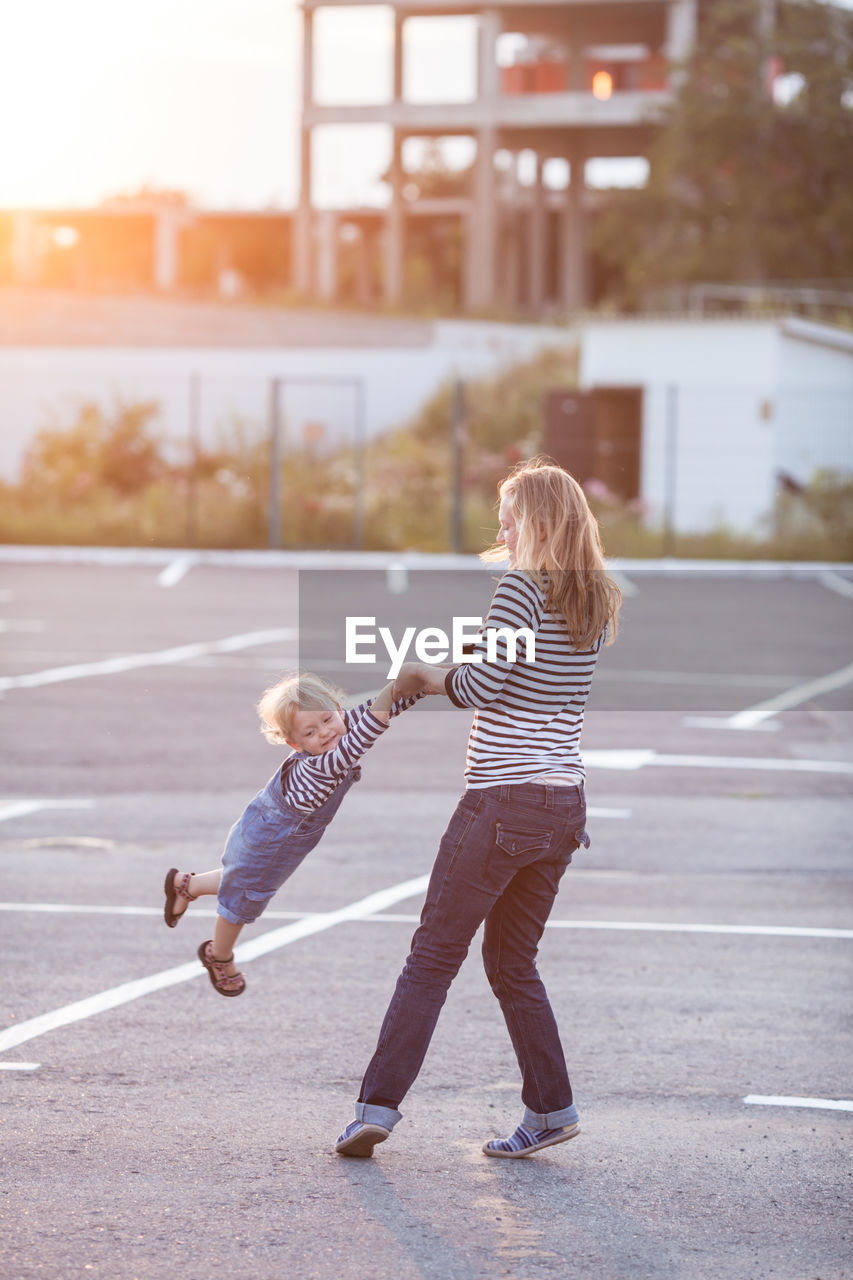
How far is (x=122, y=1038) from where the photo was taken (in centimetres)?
631

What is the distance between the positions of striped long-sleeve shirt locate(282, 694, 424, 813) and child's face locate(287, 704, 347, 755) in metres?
0.03

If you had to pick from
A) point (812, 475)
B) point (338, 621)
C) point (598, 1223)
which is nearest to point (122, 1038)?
point (598, 1223)

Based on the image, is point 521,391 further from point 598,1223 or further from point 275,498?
point 598,1223

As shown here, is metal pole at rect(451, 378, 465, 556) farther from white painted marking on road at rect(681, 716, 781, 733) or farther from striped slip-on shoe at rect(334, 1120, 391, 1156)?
striped slip-on shoe at rect(334, 1120, 391, 1156)

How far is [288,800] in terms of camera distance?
5.00 meters

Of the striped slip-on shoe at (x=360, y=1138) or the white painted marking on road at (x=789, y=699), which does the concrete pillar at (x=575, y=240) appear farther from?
the striped slip-on shoe at (x=360, y=1138)

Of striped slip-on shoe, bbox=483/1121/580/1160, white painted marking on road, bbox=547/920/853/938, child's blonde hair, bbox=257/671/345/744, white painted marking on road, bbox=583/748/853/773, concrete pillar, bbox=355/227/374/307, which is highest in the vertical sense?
concrete pillar, bbox=355/227/374/307

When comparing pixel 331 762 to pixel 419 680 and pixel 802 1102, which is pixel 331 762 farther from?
pixel 802 1102

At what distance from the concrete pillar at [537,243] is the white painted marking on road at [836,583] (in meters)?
30.5

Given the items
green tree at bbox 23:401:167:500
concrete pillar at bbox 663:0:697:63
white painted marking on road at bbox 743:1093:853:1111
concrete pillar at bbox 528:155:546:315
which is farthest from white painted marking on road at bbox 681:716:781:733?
concrete pillar at bbox 528:155:546:315

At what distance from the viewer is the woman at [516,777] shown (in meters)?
4.79

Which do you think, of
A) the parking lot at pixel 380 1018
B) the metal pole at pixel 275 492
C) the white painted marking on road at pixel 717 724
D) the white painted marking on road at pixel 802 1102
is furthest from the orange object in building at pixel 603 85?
the white painted marking on road at pixel 802 1102

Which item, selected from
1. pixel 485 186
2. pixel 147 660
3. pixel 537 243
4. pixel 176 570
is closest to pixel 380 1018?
pixel 147 660

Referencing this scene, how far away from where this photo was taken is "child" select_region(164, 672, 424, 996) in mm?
4855
